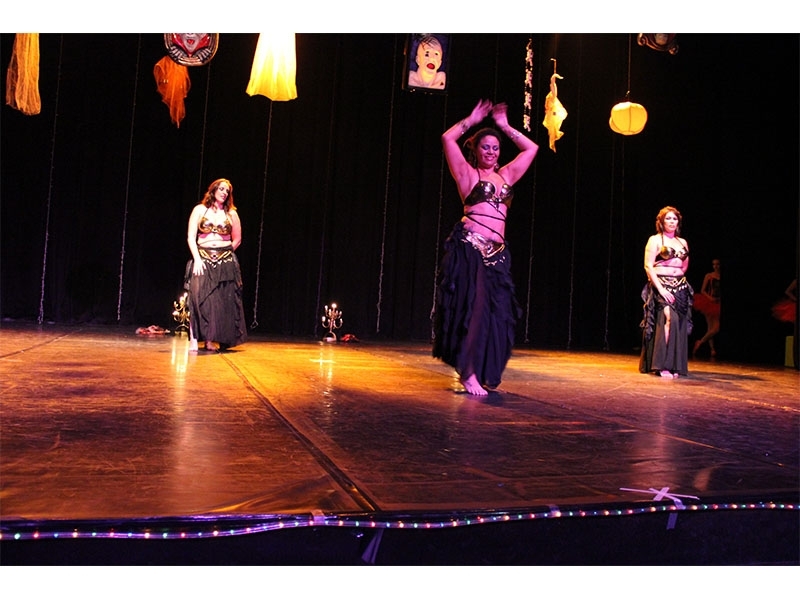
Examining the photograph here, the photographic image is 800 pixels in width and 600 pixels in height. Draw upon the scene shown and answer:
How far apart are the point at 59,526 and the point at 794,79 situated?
10.8 metres

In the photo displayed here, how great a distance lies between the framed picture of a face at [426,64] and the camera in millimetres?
9031

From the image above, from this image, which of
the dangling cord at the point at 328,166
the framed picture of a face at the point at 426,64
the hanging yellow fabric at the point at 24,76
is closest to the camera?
the hanging yellow fabric at the point at 24,76

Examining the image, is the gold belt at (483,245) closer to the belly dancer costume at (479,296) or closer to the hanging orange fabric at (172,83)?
the belly dancer costume at (479,296)

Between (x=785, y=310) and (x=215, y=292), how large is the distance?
7.54m

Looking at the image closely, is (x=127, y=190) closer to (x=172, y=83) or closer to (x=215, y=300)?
(x=172, y=83)

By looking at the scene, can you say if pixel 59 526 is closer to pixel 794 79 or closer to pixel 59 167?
pixel 59 167

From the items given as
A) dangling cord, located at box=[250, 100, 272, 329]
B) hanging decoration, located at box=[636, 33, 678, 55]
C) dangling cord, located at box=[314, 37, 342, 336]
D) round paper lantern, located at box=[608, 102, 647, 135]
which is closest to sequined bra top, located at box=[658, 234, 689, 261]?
round paper lantern, located at box=[608, 102, 647, 135]

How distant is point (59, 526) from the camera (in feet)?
5.27

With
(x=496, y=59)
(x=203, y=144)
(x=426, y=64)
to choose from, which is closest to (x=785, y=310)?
(x=496, y=59)

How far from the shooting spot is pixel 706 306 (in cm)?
1046

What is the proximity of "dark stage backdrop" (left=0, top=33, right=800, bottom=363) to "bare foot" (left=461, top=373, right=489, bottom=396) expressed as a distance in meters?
6.75

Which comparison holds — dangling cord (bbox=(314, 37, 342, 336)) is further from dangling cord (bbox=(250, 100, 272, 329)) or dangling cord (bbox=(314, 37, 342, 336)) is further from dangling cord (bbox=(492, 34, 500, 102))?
dangling cord (bbox=(492, 34, 500, 102))

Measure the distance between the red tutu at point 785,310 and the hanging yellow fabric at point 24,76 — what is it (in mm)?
9628

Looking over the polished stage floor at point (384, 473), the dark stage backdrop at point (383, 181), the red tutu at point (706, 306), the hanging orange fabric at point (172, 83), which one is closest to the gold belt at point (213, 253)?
the polished stage floor at point (384, 473)
